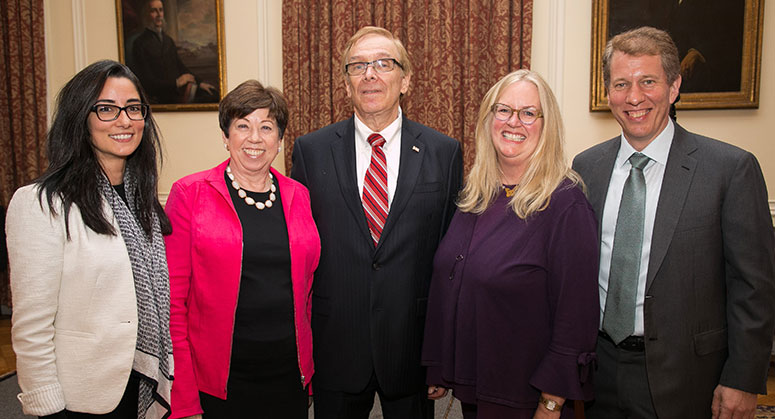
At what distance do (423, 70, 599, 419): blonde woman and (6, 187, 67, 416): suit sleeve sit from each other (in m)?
1.19

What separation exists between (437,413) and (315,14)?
3.29m

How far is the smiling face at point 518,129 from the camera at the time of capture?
176cm

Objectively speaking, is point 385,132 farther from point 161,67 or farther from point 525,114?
point 161,67

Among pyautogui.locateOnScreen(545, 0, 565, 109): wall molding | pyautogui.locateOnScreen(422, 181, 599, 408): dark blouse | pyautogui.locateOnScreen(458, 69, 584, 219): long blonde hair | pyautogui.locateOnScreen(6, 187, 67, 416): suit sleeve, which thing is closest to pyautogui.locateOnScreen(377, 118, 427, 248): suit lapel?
pyautogui.locateOnScreen(458, 69, 584, 219): long blonde hair

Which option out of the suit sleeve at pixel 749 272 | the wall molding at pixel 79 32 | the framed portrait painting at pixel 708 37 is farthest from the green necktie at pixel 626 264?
the wall molding at pixel 79 32

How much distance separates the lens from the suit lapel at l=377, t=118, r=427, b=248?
1.94m

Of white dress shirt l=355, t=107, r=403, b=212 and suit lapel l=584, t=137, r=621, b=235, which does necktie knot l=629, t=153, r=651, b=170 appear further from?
white dress shirt l=355, t=107, r=403, b=212

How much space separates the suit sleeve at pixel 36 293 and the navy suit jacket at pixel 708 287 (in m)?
1.80

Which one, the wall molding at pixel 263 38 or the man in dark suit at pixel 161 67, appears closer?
the wall molding at pixel 263 38

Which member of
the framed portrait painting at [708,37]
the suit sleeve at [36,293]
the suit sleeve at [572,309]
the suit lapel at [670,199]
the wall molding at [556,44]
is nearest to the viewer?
the suit sleeve at [36,293]

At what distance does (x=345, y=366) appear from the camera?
1.94m

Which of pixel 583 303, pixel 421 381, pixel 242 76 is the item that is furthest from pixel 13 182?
pixel 583 303

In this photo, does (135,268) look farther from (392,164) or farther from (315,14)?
(315,14)

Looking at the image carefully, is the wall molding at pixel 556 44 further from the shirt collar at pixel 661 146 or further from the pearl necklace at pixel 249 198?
the pearl necklace at pixel 249 198
